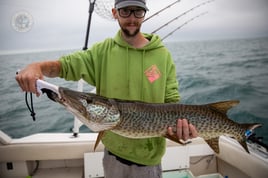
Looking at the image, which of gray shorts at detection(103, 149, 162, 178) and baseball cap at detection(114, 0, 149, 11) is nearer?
baseball cap at detection(114, 0, 149, 11)

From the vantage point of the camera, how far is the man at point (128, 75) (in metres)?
1.71

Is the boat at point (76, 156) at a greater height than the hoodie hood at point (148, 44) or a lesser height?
lesser

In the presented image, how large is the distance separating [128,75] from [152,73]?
0.19m

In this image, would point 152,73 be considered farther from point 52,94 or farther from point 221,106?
point 52,94

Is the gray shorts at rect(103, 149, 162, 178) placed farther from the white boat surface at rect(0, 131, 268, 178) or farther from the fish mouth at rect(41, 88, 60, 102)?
the white boat surface at rect(0, 131, 268, 178)

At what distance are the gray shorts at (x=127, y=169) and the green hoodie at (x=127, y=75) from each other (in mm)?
56

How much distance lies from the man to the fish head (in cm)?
24

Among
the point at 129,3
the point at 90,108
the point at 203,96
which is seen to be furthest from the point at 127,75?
the point at 203,96

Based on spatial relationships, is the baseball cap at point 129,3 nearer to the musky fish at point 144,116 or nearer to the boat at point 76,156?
the musky fish at point 144,116

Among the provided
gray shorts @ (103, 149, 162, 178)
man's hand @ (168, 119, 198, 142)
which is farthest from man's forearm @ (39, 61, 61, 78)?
man's hand @ (168, 119, 198, 142)

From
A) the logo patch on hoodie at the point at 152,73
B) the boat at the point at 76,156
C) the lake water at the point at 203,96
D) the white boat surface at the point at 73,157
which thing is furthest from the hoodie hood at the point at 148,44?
the lake water at the point at 203,96

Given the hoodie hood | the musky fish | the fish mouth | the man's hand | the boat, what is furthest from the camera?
the boat

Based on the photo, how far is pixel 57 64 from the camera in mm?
1644

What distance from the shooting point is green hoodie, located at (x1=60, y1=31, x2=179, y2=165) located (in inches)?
67.9
